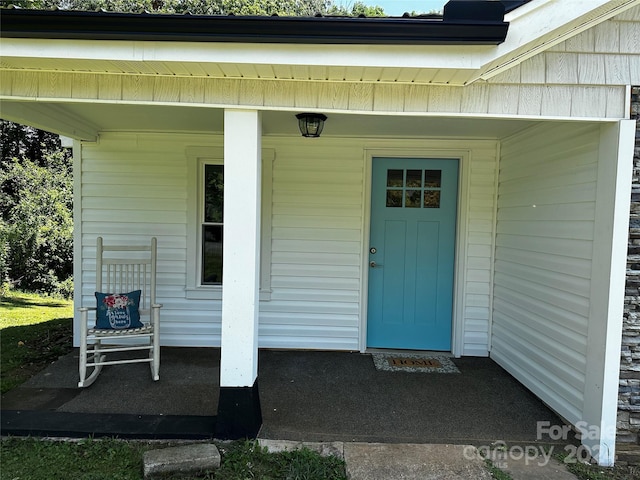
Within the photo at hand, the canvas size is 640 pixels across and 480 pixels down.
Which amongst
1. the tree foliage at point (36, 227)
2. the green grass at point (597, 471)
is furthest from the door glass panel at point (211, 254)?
the tree foliage at point (36, 227)

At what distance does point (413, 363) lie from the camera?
3.83 metres

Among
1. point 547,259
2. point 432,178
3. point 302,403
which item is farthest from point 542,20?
point 302,403

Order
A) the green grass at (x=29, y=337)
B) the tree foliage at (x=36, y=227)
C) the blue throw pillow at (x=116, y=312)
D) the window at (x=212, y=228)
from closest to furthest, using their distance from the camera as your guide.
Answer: the blue throw pillow at (x=116, y=312)
the green grass at (x=29, y=337)
the window at (x=212, y=228)
the tree foliage at (x=36, y=227)

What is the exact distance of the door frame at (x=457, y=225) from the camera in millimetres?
3984

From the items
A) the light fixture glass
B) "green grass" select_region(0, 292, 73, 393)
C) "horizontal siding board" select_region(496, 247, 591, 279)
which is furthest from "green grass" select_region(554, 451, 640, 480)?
"green grass" select_region(0, 292, 73, 393)

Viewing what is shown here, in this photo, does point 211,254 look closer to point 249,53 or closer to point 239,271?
point 239,271

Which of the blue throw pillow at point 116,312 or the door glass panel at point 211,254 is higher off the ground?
the door glass panel at point 211,254

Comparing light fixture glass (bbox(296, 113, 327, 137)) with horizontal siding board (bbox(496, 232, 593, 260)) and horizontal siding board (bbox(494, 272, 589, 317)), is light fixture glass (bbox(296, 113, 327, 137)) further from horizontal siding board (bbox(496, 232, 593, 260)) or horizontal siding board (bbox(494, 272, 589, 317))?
horizontal siding board (bbox(494, 272, 589, 317))

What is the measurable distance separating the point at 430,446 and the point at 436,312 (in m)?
1.81

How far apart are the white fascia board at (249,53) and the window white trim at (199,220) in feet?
6.43

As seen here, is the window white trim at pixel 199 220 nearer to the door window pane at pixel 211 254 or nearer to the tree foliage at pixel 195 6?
the door window pane at pixel 211 254

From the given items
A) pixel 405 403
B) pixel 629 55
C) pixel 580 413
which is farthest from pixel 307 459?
pixel 629 55

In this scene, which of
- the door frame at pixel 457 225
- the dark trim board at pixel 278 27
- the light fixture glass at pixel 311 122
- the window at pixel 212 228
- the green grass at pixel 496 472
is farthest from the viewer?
the window at pixel 212 228

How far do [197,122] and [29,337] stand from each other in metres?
3.24
